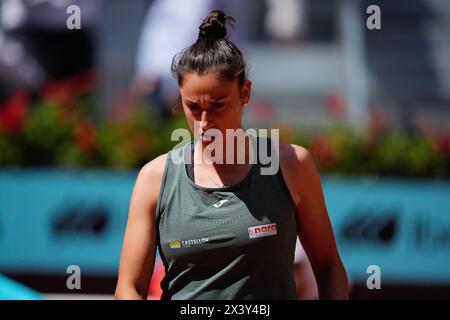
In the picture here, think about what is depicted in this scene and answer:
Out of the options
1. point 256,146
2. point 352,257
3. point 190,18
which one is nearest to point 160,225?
point 256,146

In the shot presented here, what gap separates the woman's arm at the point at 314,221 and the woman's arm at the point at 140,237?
40 cm

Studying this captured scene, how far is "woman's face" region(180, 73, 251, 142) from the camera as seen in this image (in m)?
2.37

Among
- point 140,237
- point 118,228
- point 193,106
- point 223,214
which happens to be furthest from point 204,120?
point 118,228

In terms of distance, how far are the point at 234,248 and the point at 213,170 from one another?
28 cm

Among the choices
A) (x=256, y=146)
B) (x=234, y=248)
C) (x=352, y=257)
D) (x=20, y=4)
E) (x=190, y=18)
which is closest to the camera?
(x=234, y=248)

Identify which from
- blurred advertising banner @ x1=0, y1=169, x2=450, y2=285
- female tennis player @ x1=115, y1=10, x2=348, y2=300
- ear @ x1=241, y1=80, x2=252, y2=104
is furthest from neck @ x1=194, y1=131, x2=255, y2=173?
blurred advertising banner @ x1=0, y1=169, x2=450, y2=285

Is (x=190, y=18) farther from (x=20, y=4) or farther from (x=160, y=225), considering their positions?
(x=160, y=225)

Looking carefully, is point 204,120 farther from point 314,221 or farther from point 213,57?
point 314,221

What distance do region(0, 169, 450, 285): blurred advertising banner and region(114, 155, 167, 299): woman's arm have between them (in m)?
4.26

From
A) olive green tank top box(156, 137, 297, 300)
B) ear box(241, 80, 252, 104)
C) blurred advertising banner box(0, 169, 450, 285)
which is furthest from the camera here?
blurred advertising banner box(0, 169, 450, 285)

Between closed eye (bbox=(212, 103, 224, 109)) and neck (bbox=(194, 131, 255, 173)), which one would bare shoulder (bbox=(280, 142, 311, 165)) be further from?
closed eye (bbox=(212, 103, 224, 109))

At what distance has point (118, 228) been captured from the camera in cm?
664

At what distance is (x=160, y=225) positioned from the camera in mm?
2400

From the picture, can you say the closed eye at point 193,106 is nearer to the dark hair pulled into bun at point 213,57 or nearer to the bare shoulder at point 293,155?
the dark hair pulled into bun at point 213,57
